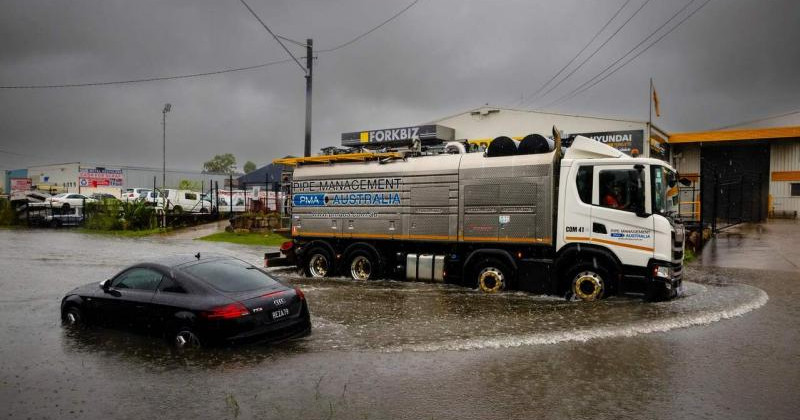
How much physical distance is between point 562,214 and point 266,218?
21.0m

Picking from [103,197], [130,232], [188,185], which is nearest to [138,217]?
[130,232]

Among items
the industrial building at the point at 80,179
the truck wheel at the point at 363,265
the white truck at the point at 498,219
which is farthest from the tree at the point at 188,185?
the truck wheel at the point at 363,265

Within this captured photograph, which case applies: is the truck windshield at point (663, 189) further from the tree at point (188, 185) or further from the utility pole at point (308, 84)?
the tree at point (188, 185)

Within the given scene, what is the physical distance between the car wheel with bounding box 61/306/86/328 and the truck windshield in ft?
33.8

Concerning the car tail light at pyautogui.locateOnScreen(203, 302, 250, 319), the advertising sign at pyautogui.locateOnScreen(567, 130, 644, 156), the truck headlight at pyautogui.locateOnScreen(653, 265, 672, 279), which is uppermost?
the advertising sign at pyautogui.locateOnScreen(567, 130, 644, 156)

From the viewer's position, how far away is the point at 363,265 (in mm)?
15266

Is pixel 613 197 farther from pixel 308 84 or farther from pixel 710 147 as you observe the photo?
pixel 710 147

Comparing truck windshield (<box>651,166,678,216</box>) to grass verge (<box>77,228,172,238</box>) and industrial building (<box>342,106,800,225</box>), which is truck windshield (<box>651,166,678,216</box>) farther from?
grass verge (<box>77,228,172,238</box>)

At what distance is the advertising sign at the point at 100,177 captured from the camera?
83.1m

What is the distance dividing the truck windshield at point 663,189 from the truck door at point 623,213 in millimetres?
143

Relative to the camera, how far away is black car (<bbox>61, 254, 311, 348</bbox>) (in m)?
7.86

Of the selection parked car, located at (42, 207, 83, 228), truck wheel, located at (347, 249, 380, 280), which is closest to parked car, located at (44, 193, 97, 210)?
parked car, located at (42, 207, 83, 228)

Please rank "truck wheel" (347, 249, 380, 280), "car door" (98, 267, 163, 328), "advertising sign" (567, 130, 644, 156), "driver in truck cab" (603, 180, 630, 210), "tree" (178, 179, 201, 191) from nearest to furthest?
1. "car door" (98, 267, 163, 328)
2. "driver in truck cab" (603, 180, 630, 210)
3. "truck wheel" (347, 249, 380, 280)
4. "advertising sign" (567, 130, 644, 156)
5. "tree" (178, 179, 201, 191)

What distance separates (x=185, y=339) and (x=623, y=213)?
8.10m
